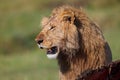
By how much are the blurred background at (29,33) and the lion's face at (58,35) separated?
383 cm

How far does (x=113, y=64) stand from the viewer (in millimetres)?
6562

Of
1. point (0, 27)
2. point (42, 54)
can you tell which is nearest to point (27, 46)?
point (0, 27)

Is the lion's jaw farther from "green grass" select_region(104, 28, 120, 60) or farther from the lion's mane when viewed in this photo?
"green grass" select_region(104, 28, 120, 60)

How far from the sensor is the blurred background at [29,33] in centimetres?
1584

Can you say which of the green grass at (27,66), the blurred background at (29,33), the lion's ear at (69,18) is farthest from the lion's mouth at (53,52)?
the green grass at (27,66)

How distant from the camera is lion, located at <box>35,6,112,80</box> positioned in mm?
8258

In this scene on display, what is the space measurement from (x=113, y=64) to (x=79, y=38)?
5.74ft

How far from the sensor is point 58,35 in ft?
27.3

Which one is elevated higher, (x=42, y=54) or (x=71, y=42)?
(x=71, y=42)

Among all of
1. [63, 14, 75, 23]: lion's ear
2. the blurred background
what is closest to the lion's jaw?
[63, 14, 75, 23]: lion's ear

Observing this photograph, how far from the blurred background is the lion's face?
3.83m

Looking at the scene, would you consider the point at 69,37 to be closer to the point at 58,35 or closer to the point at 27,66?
the point at 58,35

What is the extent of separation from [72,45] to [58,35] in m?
0.22

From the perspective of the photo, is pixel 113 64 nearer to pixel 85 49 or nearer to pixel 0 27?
pixel 85 49
